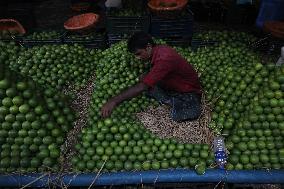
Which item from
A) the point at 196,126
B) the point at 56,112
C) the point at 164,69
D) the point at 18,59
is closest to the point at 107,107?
the point at 56,112

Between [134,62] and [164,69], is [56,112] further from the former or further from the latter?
[134,62]

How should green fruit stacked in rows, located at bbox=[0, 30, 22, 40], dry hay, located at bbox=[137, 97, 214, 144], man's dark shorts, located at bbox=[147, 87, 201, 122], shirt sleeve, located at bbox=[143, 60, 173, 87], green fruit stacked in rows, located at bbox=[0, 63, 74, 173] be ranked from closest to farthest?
green fruit stacked in rows, located at bbox=[0, 63, 74, 173] < shirt sleeve, located at bbox=[143, 60, 173, 87] < dry hay, located at bbox=[137, 97, 214, 144] < man's dark shorts, located at bbox=[147, 87, 201, 122] < green fruit stacked in rows, located at bbox=[0, 30, 22, 40]

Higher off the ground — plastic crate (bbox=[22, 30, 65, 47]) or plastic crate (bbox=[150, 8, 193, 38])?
plastic crate (bbox=[150, 8, 193, 38])

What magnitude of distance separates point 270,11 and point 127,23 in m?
3.76

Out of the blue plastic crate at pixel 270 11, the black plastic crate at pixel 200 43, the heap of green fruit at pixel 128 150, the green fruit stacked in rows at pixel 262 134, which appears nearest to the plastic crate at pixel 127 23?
the black plastic crate at pixel 200 43

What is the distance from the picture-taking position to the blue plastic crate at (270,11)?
7557 millimetres

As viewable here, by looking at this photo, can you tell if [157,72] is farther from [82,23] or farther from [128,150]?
[82,23]

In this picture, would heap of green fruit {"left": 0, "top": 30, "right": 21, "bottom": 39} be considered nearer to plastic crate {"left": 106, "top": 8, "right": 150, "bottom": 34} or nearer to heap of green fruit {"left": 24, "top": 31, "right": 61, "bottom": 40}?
heap of green fruit {"left": 24, "top": 31, "right": 61, "bottom": 40}

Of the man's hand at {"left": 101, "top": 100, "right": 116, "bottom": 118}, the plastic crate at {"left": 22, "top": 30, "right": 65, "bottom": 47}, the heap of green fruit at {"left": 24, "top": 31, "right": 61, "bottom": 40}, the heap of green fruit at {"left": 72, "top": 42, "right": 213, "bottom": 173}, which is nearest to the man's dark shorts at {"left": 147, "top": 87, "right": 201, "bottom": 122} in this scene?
the heap of green fruit at {"left": 72, "top": 42, "right": 213, "bottom": 173}

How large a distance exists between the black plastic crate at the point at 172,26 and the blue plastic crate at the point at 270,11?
2.36m

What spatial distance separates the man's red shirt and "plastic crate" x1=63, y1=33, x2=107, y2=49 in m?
2.34

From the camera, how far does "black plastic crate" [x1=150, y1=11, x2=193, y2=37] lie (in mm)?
6523

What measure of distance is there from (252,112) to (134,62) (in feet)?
7.47

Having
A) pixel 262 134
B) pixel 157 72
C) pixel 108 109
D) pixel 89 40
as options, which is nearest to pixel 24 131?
pixel 108 109
